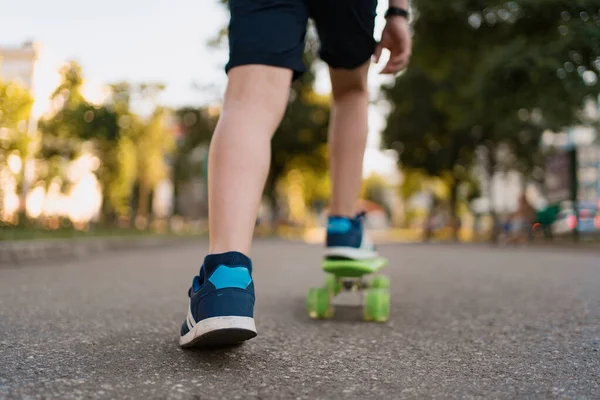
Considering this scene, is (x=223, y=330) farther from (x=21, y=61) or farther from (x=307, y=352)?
(x=21, y=61)

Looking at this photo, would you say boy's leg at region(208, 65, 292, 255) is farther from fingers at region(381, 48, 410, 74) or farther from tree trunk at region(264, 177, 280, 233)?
tree trunk at region(264, 177, 280, 233)

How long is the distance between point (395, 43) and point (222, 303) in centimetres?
125

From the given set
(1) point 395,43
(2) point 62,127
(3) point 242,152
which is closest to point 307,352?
(3) point 242,152

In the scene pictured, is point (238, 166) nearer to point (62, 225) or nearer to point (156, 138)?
point (62, 225)

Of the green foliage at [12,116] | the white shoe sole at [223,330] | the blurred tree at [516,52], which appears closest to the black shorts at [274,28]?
the white shoe sole at [223,330]

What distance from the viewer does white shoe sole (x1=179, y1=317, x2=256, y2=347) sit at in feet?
4.66

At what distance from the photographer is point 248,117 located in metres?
1.68

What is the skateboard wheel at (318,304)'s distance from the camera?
2422 millimetres

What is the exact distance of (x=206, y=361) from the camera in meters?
1.51

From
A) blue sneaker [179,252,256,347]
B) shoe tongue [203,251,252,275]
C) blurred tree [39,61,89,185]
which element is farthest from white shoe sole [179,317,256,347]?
blurred tree [39,61,89,185]

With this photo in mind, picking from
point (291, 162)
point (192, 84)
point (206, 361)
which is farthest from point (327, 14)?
point (291, 162)

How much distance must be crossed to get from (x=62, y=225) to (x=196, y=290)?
12.8 metres

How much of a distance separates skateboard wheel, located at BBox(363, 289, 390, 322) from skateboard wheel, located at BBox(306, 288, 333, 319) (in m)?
0.17

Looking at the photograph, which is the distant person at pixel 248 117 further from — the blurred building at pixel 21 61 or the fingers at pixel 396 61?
the blurred building at pixel 21 61
